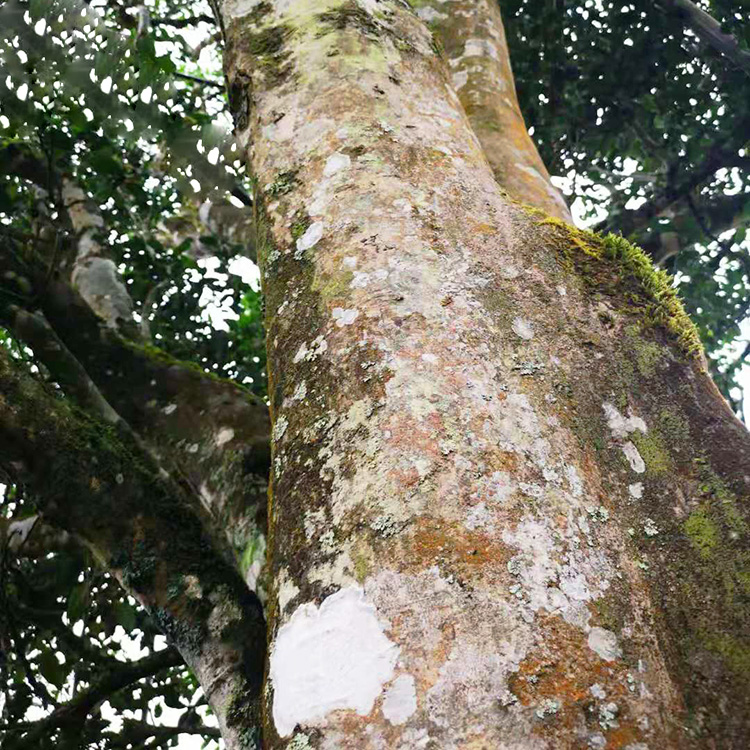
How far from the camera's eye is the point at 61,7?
3.52m

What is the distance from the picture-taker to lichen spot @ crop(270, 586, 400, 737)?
1.09m

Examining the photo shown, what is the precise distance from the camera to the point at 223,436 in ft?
9.56

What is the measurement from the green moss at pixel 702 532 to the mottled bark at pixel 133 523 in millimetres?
1332

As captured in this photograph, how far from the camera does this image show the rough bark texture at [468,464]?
3.51 ft

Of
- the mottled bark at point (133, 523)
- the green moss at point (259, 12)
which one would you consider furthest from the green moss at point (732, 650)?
the green moss at point (259, 12)

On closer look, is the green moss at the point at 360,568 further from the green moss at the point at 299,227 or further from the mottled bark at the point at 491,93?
the mottled bark at the point at 491,93

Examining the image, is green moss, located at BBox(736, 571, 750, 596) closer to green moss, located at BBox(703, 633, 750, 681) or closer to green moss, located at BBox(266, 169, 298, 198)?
green moss, located at BBox(703, 633, 750, 681)

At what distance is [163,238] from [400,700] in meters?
6.76

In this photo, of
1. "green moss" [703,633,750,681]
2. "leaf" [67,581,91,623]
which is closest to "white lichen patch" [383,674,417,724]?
"green moss" [703,633,750,681]

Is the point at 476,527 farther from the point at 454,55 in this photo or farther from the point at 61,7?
the point at 61,7

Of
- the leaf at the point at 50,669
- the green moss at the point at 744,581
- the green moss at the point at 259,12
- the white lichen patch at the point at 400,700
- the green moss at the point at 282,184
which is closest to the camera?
the white lichen patch at the point at 400,700

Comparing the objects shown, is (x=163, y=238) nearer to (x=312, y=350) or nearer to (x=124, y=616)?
(x=124, y=616)

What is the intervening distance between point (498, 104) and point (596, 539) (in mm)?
2413

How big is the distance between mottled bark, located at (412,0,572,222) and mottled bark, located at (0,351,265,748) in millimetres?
1607
